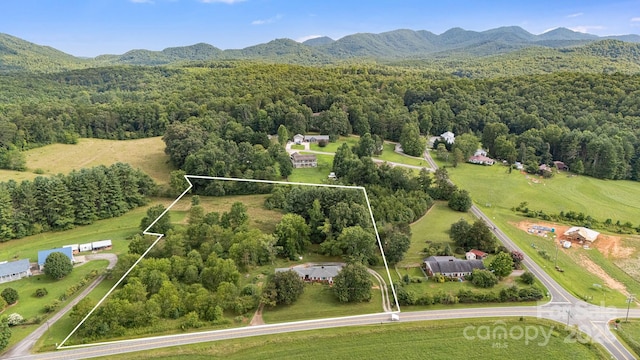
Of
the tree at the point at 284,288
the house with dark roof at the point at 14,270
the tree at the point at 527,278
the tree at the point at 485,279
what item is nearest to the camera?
the tree at the point at 284,288

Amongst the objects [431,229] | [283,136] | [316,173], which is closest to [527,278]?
[431,229]

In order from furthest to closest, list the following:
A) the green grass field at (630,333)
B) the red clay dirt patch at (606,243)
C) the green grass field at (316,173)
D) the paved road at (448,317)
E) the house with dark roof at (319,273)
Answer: the green grass field at (316,173)
the red clay dirt patch at (606,243)
the house with dark roof at (319,273)
the green grass field at (630,333)
the paved road at (448,317)

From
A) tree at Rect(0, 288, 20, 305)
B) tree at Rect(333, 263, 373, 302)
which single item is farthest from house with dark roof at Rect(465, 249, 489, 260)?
tree at Rect(0, 288, 20, 305)

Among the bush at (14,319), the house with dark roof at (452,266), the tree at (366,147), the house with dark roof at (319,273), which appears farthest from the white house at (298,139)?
the bush at (14,319)

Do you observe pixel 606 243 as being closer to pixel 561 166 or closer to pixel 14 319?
pixel 561 166

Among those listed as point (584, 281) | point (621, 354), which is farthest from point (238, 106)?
point (621, 354)

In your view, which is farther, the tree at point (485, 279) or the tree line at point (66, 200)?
the tree line at point (66, 200)

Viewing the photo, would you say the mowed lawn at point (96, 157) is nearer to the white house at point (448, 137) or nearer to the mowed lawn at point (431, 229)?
the mowed lawn at point (431, 229)

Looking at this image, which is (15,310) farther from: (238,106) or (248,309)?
(238,106)
